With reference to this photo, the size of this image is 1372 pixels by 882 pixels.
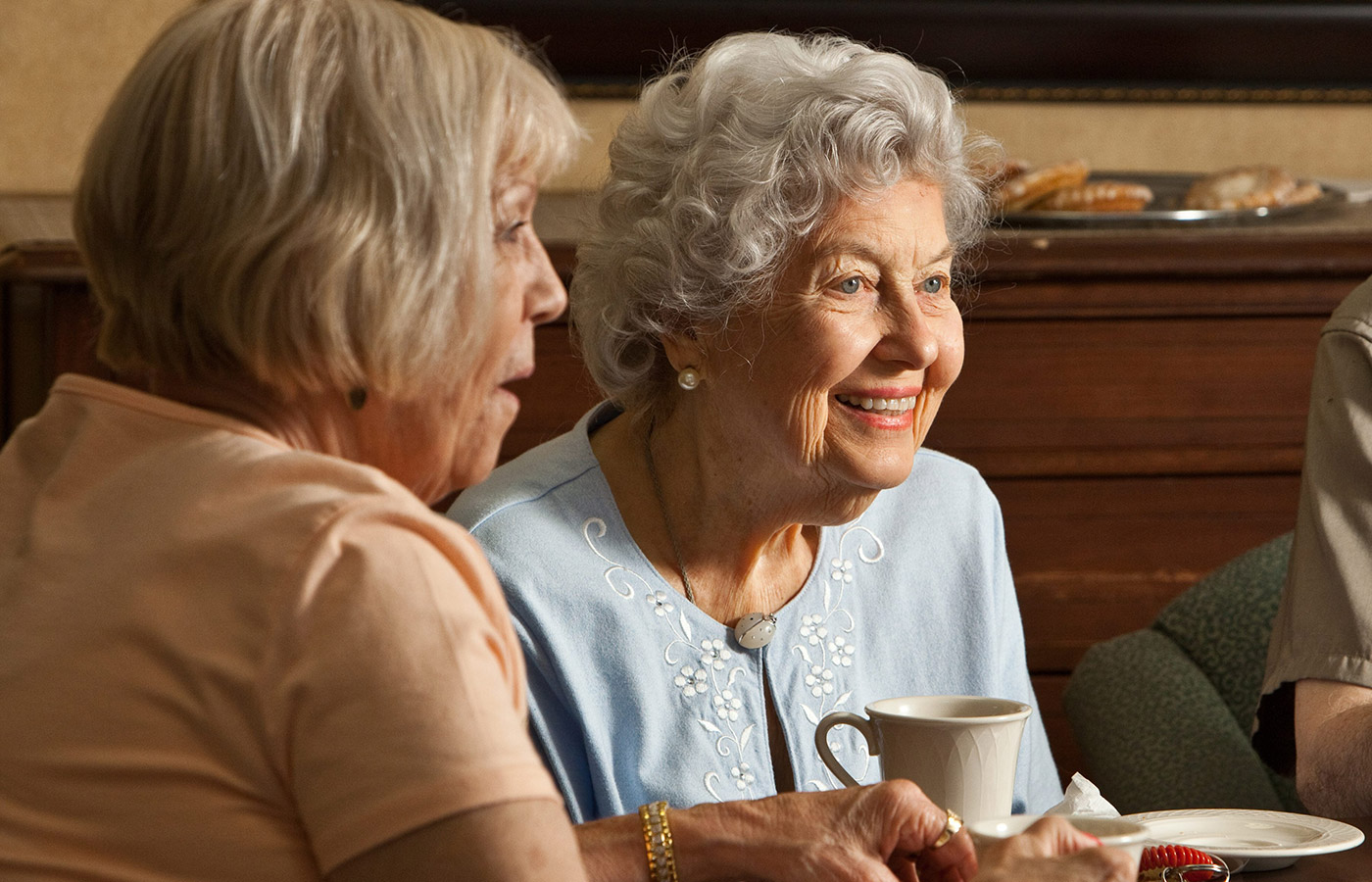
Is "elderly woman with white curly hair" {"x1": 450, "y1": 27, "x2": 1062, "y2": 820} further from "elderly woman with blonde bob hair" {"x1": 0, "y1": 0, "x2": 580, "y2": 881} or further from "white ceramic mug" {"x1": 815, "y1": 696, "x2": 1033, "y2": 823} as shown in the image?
"elderly woman with blonde bob hair" {"x1": 0, "y1": 0, "x2": 580, "y2": 881}

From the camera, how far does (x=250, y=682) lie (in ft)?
2.43

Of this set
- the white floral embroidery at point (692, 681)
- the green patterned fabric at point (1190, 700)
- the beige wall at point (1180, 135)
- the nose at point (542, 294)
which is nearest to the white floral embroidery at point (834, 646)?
the white floral embroidery at point (692, 681)

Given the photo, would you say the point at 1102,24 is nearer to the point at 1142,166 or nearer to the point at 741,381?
the point at 1142,166

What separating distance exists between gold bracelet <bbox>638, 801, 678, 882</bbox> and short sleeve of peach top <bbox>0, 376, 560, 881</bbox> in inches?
15.7

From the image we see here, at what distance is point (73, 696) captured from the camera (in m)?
0.77

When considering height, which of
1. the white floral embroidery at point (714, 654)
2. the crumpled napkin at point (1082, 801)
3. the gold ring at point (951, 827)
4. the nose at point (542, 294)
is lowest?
the white floral embroidery at point (714, 654)

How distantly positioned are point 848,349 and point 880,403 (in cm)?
7

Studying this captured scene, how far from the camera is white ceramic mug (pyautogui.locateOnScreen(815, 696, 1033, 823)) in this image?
1.06 metres

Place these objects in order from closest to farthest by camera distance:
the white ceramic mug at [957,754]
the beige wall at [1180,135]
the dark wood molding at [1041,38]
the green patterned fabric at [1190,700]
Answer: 1. the white ceramic mug at [957,754]
2. the green patterned fabric at [1190,700]
3. the dark wood molding at [1041,38]
4. the beige wall at [1180,135]

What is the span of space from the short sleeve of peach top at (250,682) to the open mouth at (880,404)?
2.64ft

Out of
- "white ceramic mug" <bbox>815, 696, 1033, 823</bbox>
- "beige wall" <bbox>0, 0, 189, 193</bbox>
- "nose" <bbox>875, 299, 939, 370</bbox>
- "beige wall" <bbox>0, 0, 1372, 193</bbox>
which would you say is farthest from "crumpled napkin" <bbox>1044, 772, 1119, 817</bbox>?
"beige wall" <bbox>0, 0, 189, 193</bbox>

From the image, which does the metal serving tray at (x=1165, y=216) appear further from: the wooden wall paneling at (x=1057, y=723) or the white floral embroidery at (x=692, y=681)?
the white floral embroidery at (x=692, y=681)

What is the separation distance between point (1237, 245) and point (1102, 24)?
1.87 feet

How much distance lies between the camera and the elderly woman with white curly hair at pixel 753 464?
1471 millimetres
